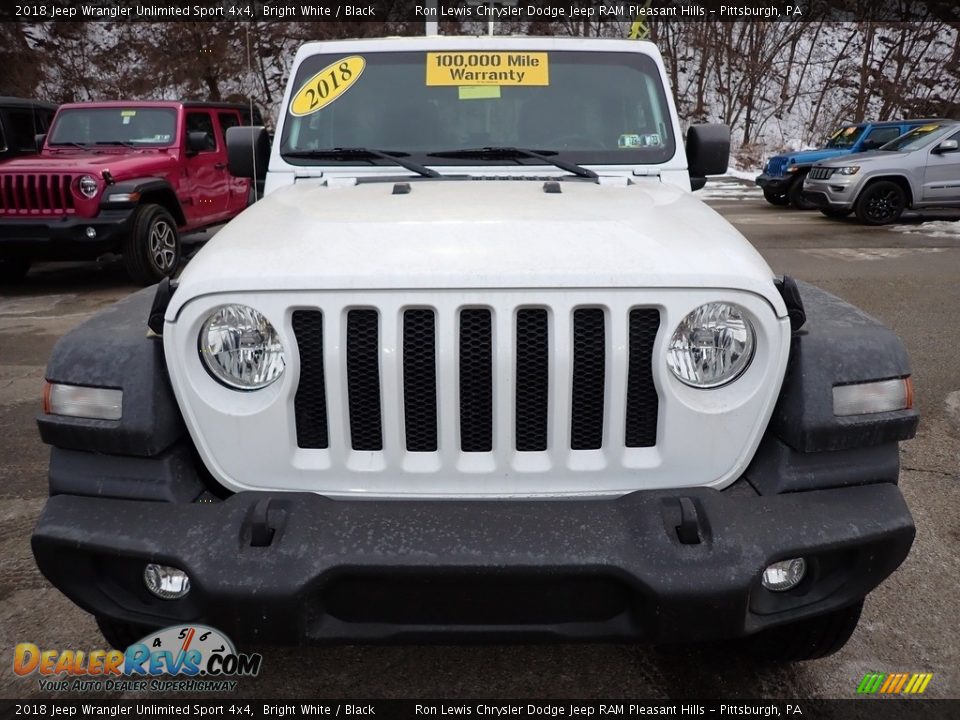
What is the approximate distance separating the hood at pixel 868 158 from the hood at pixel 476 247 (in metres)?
11.6

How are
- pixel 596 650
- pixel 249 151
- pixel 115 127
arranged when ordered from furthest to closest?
pixel 115 127 → pixel 249 151 → pixel 596 650

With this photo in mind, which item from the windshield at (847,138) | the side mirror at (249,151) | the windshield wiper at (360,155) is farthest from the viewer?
the windshield at (847,138)

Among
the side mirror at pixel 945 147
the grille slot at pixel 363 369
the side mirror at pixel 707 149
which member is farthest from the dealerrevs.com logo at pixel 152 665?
the side mirror at pixel 945 147

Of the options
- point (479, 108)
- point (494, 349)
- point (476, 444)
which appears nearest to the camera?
point (494, 349)

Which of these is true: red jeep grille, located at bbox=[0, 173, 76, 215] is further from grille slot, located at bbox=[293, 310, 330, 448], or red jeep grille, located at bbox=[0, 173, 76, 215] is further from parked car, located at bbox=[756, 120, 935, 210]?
parked car, located at bbox=[756, 120, 935, 210]

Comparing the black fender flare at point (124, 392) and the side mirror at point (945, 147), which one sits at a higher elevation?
the black fender flare at point (124, 392)

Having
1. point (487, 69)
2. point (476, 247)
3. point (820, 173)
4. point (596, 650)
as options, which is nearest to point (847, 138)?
point (820, 173)

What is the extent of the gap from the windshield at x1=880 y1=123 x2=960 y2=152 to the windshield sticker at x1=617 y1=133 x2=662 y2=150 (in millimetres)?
11452

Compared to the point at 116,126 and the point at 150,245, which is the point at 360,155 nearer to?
the point at 150,245

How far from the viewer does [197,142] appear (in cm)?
845

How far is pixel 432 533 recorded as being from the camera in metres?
1.75

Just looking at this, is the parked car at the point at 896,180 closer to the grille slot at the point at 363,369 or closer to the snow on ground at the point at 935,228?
the snow on ground at the point at 935,228

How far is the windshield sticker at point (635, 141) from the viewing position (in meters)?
3.35

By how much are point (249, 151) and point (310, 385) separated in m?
2.00
